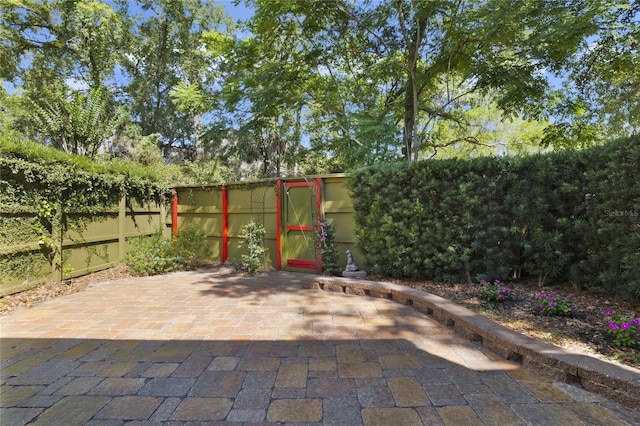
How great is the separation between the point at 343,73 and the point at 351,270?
242 inches

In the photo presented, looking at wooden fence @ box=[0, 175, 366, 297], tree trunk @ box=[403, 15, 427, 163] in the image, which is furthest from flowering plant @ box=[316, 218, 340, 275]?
tree trunk @ box=[403, 15, 427, 163]

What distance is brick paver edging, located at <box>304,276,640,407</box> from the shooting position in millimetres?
1628

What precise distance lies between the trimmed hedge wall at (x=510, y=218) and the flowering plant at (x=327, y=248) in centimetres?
57

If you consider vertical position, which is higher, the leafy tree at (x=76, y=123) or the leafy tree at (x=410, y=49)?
the leafy tree at (x=410, y=49)

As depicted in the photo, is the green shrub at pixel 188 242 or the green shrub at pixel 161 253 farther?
the green shrub at pixel 188 242

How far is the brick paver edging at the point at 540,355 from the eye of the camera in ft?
5.34

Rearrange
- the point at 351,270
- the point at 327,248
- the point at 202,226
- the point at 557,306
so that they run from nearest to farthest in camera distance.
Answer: the point at 557,306
the point at 351,270
the point at 327,248
the point at 202,226

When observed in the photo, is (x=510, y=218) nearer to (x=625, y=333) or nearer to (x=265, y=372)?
(x=625, y=333)

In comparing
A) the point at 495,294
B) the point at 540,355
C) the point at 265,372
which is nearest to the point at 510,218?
the point at 495,294

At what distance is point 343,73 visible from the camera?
8453 mm

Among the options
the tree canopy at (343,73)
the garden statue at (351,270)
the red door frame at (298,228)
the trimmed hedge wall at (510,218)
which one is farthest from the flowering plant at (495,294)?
the red door frame at (298,228)

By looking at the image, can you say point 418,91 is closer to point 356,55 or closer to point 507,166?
point 356,55

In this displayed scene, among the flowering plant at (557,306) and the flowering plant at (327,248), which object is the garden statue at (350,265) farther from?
the flowering plant at (557,306)

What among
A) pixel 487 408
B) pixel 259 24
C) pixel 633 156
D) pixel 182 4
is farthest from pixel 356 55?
pixel 182 4
